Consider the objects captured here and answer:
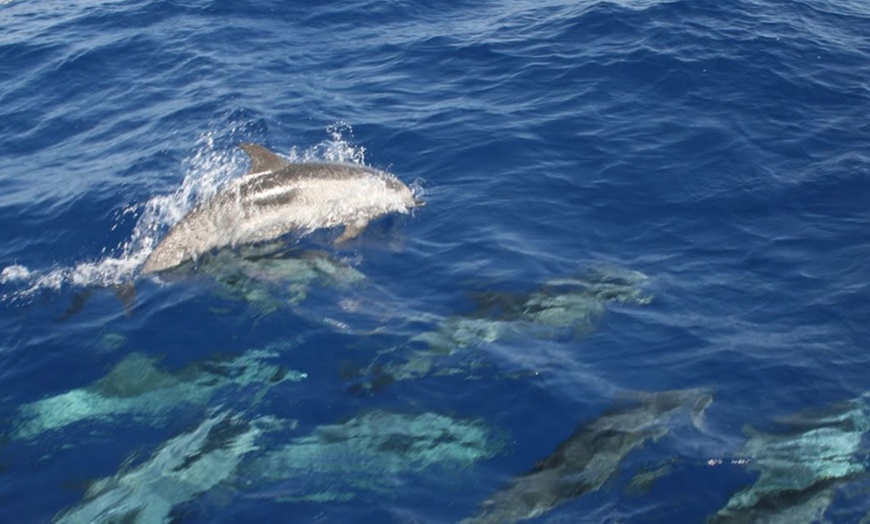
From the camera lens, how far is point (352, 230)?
1443 cm

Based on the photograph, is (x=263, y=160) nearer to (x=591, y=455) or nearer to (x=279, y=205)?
(x=279, y=205)

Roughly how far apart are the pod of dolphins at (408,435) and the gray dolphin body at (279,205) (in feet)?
3.65

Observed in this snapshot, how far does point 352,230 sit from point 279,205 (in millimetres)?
1148

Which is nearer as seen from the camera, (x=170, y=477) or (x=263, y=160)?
(x=170, y=477)

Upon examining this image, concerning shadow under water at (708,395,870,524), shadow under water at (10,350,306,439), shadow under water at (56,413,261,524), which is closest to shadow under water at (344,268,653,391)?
shadow under water at (10,350,306,439)

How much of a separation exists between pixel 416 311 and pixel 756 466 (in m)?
4.71

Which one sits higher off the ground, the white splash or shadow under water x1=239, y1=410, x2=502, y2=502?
the white splash

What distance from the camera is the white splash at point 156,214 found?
13.6 m

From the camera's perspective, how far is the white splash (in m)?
13.6

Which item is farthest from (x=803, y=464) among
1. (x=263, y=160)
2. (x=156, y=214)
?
(x=156, y=214)

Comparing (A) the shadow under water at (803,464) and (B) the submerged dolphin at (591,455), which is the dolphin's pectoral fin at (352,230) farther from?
(A) the shadow under water at (803,464)

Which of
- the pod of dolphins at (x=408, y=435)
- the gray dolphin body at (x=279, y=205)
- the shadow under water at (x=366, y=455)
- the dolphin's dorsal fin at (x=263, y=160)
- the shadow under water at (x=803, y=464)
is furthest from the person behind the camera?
the dolphin's dorsal fin at (x=263, y=160)

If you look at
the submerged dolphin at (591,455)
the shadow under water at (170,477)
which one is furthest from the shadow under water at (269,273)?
the submerged dolphin at (591,455)

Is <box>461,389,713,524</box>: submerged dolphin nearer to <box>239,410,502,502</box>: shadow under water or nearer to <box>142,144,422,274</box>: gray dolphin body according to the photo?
<box>239,410,502,502</box>: shadow under water
